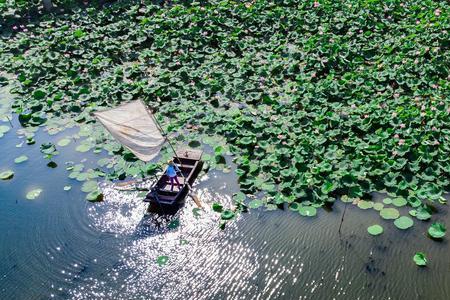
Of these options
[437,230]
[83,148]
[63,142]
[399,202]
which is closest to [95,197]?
[83,148]

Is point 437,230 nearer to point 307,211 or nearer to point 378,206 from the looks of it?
point 378,206

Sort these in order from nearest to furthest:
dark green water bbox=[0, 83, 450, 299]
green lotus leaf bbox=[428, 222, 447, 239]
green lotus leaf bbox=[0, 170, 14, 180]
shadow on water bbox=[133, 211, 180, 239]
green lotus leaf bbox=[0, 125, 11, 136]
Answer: dark green water bbox=[0, 83, 450, 299]
green lotus leaf bbox=[428, 222, 447, 239]
shadow on water bbox=[133, 211, 180, 239]
green lotus leaf bbox=[0, 170, 14, 180]
green lotus leaf bbox=[0, 125, 11, 136]

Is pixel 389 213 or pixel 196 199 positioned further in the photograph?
pixel 196 199

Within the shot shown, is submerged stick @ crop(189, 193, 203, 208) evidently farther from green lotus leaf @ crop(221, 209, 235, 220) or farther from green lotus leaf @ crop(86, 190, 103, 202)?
green lotus leaf @ crop(86, 190, 103, 202)

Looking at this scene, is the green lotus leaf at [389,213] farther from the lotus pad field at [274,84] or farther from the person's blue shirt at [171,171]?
the person's blue shirt at [171,171]

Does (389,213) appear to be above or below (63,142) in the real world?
above

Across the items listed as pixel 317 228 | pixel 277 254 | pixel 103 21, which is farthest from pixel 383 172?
pixel 103 21

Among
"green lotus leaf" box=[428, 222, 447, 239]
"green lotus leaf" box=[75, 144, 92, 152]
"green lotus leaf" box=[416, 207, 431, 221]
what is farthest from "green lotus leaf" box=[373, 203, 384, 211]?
"green lotus leaf" box=[75, 144, 92, 152]
